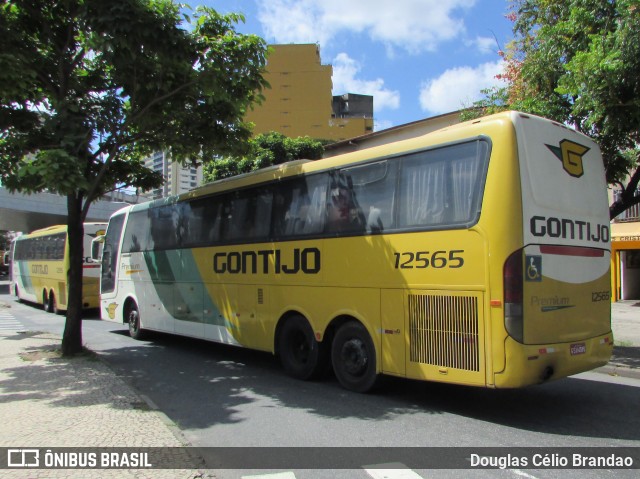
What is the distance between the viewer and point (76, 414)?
5.73m

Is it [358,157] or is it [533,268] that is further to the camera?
[358,157]

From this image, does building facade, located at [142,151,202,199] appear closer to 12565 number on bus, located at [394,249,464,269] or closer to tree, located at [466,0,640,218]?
tree, located at [466,0,640,218]

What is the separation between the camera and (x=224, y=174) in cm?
1781

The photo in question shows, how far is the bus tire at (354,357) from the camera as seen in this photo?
6680mm

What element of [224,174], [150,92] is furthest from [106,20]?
[224,174]

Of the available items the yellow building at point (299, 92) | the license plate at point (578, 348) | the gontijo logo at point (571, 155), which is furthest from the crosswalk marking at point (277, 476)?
the yellow building at point (299, 92)

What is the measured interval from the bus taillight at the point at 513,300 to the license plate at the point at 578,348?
0.89m

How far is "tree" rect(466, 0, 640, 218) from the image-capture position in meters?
7.62

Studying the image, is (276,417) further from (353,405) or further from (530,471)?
(530,471)

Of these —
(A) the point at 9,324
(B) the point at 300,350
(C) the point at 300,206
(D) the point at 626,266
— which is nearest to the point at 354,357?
(B) the point at 300,350

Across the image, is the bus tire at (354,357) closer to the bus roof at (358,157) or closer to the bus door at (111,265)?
the bus roof at (358,157)

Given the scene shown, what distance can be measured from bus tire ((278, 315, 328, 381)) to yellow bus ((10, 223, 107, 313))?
10.2m

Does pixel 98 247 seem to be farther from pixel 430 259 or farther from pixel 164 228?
pixel 430 259

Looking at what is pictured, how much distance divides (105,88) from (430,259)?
24.5ft
